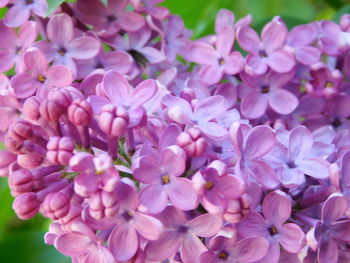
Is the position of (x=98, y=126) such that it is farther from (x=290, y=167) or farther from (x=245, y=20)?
(x=245, y=20)

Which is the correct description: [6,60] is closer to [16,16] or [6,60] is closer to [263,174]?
[16,16]

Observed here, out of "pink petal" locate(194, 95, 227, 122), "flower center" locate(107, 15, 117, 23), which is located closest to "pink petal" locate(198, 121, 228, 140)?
"pink petal" locate(194, 95, 227, 122)

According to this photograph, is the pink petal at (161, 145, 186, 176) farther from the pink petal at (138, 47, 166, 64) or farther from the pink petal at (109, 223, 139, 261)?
the pink petal at (138, 47, 166, 64)

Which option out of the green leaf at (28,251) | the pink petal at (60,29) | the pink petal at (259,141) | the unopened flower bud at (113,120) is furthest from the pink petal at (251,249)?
the green leaf at (28,251)

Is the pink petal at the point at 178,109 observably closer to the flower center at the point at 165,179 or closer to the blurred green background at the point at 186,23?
the flower center at the point at 165,179

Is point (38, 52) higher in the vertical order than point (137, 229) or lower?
higher

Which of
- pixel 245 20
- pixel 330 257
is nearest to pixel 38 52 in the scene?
pixel 245 20
